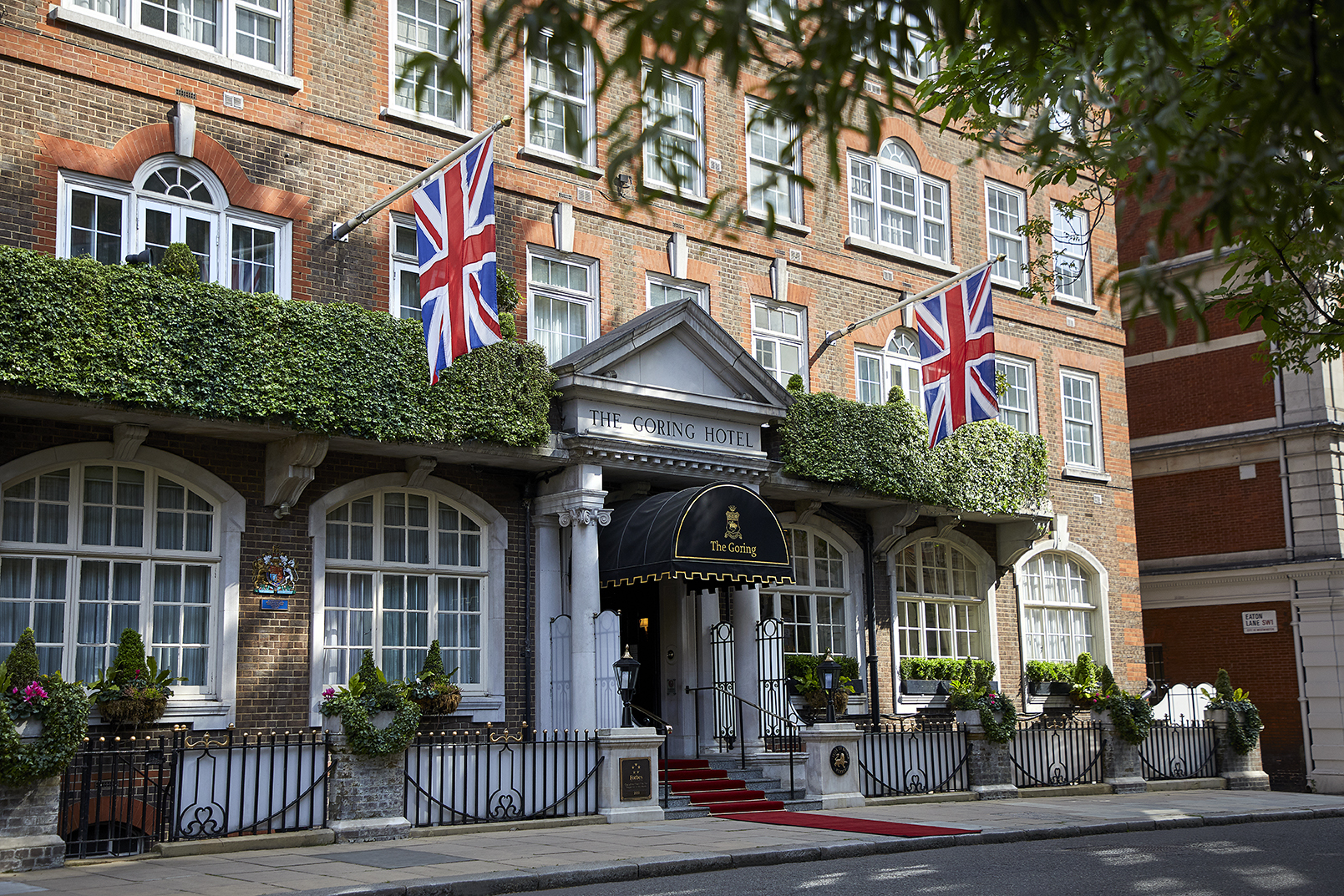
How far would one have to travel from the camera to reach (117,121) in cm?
1488

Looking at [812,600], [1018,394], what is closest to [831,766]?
[812,600]

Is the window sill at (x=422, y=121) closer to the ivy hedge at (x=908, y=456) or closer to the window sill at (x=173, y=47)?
the window sill at (x=173, y=47)

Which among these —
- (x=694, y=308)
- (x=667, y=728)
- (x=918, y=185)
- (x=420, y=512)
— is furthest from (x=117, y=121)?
(x=918, y=185)

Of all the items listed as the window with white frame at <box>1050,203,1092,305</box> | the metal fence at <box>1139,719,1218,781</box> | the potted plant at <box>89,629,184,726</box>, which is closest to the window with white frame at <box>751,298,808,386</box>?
the window with white frame at <box>1050,203,1092,305</box>

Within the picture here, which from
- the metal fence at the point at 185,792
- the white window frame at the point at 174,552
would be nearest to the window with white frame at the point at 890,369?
the white window frame at the point at 174,552

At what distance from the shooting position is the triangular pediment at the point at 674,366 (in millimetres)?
17016

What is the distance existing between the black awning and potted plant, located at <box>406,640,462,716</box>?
8.37 feet

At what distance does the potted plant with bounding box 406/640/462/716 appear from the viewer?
15891mm

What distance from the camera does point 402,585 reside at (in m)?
16.7

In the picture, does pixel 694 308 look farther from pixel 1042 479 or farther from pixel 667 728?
pixel 1042 479

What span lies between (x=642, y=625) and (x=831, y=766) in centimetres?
385

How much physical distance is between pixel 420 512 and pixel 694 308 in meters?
4.62

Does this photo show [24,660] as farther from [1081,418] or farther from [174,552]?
[1081,418]

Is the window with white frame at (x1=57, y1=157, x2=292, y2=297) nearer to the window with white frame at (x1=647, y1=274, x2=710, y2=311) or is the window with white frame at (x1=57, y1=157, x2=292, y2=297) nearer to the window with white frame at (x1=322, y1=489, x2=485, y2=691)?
the window with white frame at (x1=322, y1=489, x2=485, y2=691)
